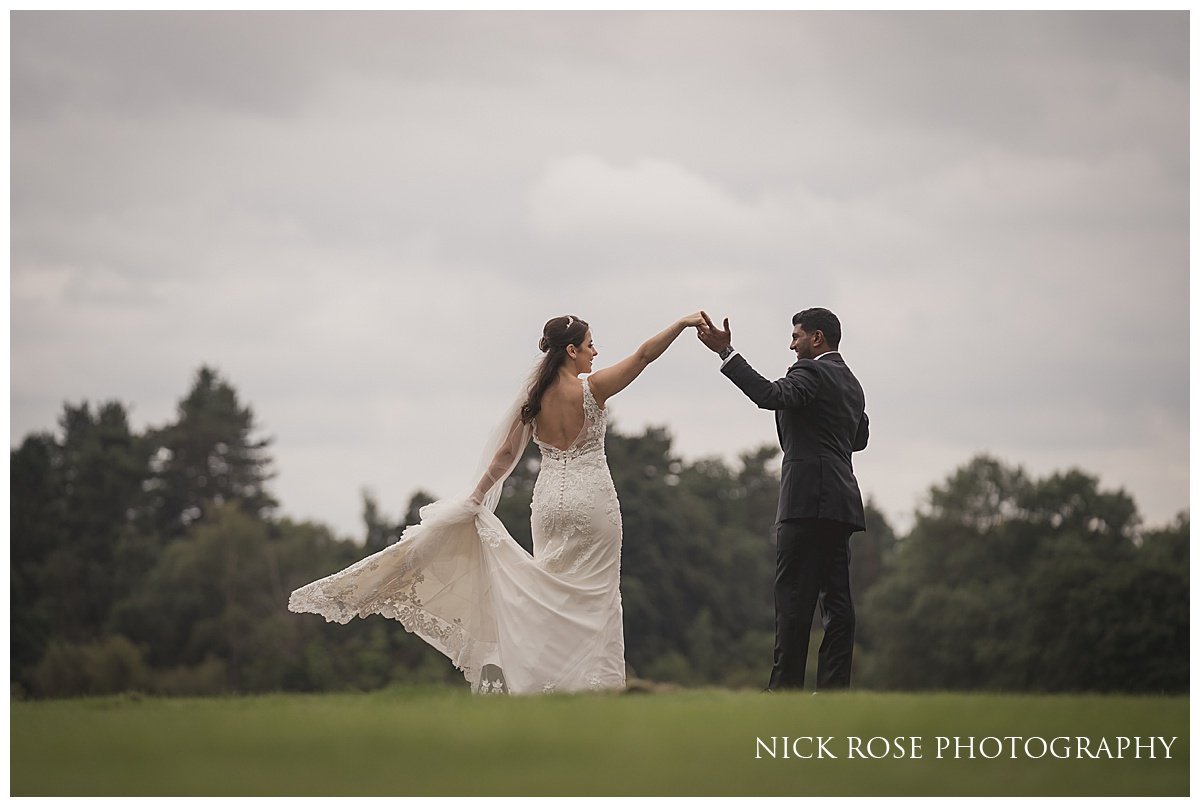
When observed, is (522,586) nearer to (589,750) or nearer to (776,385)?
(776,385)

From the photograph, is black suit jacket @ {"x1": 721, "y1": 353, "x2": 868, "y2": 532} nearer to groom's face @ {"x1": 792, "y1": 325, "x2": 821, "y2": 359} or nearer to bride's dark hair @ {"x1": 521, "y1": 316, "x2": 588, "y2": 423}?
groom's face @ {"x1": 792, "y1": 325, "x2": 821, "y2": 359}

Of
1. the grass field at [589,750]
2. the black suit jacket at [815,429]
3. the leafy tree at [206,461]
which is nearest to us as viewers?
the grass field at [589,750]

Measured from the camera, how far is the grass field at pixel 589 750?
7000 millimetres

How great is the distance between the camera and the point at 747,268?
74.4m

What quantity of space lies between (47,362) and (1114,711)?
74.1 metres

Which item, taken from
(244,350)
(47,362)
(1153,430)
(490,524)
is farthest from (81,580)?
(490,524)

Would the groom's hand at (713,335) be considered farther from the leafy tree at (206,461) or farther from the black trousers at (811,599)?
the leafy tree at (206,461)

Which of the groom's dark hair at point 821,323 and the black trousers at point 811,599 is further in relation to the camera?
the groom's dark hair at point 821,323

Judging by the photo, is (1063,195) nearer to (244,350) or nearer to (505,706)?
(244,350)

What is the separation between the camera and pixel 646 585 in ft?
201

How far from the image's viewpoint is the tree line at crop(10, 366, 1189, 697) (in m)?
51.7

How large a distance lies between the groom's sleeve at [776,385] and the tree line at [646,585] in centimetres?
3911

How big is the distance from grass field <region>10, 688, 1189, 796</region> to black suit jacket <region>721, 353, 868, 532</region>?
1.69 meters

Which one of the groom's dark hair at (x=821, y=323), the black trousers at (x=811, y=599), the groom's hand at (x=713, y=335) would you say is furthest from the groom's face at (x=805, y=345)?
the black trousers at (x=811, y=599)
